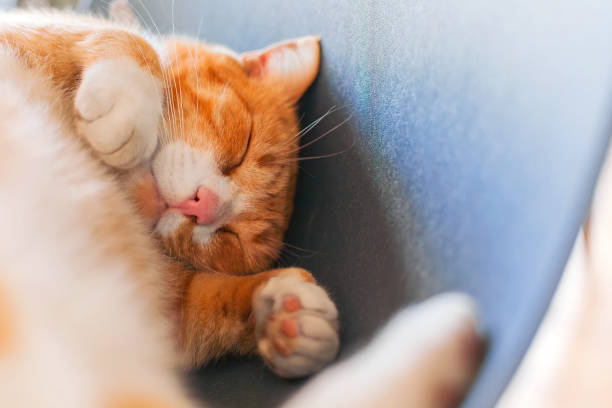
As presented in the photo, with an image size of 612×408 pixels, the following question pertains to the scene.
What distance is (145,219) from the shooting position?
104 cm

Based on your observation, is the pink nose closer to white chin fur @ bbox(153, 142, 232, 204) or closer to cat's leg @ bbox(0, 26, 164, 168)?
white chin fur @ bbox(153, 142, 232, 204)

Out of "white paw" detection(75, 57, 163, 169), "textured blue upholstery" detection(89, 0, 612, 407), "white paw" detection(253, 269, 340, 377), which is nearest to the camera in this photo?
"textured blue upholstery" detection(89, 0, 612, 407)

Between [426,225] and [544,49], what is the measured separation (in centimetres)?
24

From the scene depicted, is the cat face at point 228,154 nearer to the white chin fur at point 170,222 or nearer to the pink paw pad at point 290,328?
the white chin fur at point 170,222

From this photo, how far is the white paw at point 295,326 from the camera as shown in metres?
0.81

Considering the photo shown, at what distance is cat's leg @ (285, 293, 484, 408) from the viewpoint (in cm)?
58

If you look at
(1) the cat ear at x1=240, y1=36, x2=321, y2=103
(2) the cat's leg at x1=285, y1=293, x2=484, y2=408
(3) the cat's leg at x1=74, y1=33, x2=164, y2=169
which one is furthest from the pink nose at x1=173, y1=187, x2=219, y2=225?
(2) the cat's leg at x1=285, y1=293, x2=484, y2=408

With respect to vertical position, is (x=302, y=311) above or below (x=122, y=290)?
below

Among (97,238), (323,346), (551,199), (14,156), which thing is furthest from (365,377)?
(14,156)

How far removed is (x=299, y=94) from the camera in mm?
1285

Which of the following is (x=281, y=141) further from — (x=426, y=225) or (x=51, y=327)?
(x=51, y=327)

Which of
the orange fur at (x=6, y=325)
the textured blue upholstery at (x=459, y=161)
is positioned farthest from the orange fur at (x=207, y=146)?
the orange fur at (x=6, y=325)

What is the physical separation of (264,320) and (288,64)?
0.60 m

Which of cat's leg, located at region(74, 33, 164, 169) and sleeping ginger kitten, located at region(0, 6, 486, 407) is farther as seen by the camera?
cat's leg, located at region(74, 33, 164, 169)
